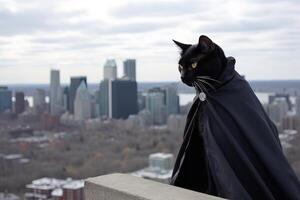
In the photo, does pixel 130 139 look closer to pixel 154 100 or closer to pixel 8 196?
pixel 154 100

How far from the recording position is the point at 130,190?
975 millimetres

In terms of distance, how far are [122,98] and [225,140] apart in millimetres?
19831

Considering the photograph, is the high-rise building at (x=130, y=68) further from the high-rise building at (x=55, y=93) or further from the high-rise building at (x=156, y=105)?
the high-rise building at (x=55, y=93)

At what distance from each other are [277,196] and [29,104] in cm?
2251

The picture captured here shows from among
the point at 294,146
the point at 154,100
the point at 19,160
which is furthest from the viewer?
the point at 154,100

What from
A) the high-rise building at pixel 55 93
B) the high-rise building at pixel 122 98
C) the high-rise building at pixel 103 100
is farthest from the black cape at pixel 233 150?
the high-rise building at pixel 55 93

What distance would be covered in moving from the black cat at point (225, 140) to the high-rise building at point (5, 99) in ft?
67.6

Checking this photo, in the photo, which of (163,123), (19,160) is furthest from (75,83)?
(19,160)

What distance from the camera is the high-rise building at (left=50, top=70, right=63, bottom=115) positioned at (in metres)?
23.3

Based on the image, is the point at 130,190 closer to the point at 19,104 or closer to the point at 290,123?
the point at 290,123

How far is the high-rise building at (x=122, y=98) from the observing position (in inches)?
778

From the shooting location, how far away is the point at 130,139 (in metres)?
19.7

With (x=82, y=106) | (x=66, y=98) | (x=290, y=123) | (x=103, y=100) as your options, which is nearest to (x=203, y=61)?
(x=290, y=123)

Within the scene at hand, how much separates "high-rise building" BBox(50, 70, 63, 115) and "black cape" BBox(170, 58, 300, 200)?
22109 millimetres
